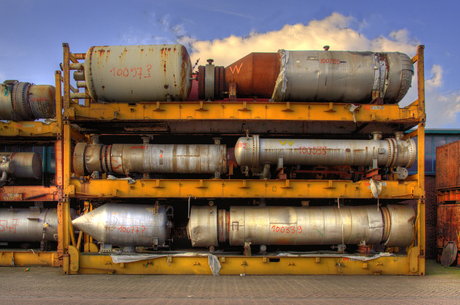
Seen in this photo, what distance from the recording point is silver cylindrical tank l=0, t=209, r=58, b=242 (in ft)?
30.3

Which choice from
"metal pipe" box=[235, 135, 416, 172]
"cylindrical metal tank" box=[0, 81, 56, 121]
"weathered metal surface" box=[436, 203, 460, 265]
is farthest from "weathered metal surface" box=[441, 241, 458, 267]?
"cylindrical metal tank" box=[0, 81, 56, 121]

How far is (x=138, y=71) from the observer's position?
26.5 feet

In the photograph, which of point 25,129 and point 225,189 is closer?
point 225,189

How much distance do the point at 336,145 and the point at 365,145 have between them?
2.70 ft

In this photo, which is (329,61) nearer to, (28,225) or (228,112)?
(228,112)

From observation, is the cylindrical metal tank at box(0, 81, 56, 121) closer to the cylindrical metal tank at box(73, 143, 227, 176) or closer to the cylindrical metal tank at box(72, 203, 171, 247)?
the cylindrical metal tank at box(73, 143, 227, 176)

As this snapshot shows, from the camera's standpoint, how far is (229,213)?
8320mm

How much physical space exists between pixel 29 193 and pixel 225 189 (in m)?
6.17

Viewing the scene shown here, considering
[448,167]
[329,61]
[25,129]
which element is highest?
[329,61]

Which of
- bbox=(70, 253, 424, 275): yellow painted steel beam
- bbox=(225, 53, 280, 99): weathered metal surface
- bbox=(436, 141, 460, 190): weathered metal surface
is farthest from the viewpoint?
bbox=(436, 141, 460, 190): weathered metal surface

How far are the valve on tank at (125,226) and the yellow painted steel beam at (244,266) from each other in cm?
49

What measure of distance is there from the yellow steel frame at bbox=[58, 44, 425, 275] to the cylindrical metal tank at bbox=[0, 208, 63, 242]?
4.85ft

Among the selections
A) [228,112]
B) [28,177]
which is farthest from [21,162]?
[228,112]

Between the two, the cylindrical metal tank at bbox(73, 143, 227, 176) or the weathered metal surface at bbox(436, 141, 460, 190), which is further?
the weathered metal surface at bbox(436, 141, 460, 190)
